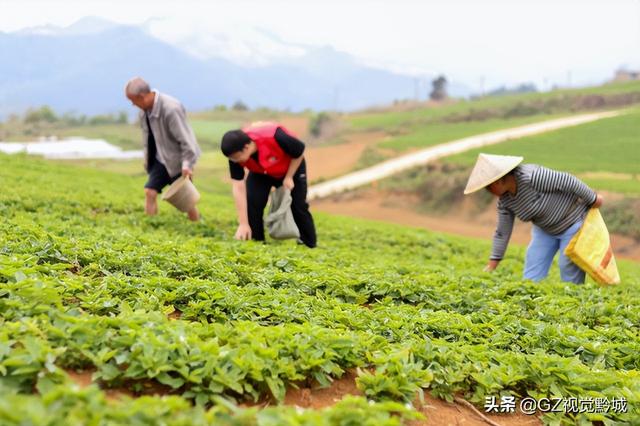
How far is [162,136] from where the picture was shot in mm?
8406

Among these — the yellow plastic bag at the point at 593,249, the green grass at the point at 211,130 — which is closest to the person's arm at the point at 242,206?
the yellow plastic bag at the point at 593,249

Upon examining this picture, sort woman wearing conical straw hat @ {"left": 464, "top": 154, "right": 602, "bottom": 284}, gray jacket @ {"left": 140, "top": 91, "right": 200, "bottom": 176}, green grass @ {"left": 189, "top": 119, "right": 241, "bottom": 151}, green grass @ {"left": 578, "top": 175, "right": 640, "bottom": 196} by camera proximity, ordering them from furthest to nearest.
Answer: green grass @ {"left": 189, "top": 119, "right": 241, "bottom": 151}, green grass @ {"left": 578, "top": 175, "right": 640, "bottom": 196}, gray jacket @ {"left": 140, "top": 91, "right": 200, "bottom": 176}, woman wearing conical straw hat @ {"left": 464, "top": 154, "right": 602, "bottom": 284}

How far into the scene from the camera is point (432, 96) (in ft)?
279

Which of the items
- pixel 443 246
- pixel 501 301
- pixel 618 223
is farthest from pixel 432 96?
pixel 501 301

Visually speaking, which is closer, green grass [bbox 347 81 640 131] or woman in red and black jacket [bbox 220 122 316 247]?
woman in red and black jacket [bbox 220 122 316 247]

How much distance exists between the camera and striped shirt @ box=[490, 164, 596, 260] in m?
6.38

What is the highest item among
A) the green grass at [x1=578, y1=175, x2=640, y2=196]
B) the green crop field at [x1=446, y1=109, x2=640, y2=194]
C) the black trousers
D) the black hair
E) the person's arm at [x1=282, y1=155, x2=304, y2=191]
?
the black hair

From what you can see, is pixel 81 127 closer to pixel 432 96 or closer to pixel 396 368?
pixel 432 96

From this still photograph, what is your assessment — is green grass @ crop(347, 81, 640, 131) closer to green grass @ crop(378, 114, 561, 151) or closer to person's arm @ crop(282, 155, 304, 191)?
green grass @ crop(378, 114, 561, 151)

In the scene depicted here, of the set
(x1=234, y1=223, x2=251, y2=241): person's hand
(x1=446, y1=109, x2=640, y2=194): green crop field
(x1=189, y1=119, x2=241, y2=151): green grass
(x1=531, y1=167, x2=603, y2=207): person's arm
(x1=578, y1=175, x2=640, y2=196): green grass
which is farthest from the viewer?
(x1=189, y1=119, x2=241, y2=151): green grass

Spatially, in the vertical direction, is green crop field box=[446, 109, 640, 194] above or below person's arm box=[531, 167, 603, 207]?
below

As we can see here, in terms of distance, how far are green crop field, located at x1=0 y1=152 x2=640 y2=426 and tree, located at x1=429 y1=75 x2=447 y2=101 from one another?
3122 inches

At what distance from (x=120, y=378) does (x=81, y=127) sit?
75732 millimetres

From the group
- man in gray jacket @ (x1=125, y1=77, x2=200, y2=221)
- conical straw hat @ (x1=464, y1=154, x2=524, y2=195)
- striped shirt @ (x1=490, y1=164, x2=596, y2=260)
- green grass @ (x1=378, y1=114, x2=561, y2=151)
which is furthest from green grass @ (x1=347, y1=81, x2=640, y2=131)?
conical straw hat @ (x1=464, y1=154, x2=524, y2=195)
